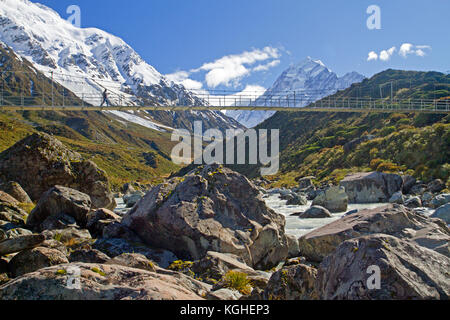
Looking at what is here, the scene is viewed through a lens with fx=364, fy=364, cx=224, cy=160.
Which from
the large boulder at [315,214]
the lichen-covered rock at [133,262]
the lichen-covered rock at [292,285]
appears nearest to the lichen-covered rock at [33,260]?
the lichen-covered rock at [133,262]

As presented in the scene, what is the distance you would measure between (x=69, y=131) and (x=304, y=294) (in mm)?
210645

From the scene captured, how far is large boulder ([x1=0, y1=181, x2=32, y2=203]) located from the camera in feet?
59.9

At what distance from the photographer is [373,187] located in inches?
1310

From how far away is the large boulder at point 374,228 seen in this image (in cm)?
1059

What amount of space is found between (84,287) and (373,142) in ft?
206

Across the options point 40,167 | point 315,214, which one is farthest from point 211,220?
point 315,214

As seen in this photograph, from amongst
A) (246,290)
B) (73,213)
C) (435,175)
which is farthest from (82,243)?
(435,175)

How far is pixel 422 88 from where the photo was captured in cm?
10119

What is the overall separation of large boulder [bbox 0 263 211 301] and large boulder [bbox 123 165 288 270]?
16.7 ft

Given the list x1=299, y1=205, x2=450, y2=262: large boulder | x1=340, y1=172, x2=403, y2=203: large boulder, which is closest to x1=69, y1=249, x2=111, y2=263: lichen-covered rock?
x1=299, y1=205, x2=450, y2=262: large boulder

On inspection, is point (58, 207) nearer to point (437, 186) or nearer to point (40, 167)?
point (40, 167)

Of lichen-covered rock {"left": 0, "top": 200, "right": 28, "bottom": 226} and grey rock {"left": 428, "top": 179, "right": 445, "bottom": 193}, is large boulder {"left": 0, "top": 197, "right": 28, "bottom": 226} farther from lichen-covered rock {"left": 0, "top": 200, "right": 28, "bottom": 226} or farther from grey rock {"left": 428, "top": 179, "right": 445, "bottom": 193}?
grey rock {"left": 428, "top": 179, "right": 445, "bottom": 193}
